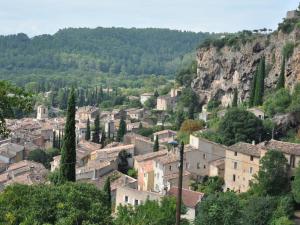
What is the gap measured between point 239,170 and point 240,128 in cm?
655

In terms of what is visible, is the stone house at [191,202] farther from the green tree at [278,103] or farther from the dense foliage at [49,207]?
the green tree at [278,103]

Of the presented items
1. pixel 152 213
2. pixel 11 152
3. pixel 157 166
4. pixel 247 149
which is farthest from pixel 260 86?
pixel 152 213

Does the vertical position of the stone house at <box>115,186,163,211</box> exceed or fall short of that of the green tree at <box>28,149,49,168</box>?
it exceeds it

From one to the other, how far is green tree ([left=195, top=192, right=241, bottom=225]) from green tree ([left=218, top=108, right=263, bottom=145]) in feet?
45.2

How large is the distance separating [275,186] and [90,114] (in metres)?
65.7

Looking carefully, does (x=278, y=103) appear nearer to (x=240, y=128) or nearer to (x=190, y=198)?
(x=240, y=128)

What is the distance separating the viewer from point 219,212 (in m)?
27.3

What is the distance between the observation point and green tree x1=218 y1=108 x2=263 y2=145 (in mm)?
41656

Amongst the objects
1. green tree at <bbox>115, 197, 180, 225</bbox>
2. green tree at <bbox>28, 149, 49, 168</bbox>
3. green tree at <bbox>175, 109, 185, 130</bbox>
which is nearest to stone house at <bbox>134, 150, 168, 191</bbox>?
green tree at <bbox>115, 197, 180, 225</bbox>

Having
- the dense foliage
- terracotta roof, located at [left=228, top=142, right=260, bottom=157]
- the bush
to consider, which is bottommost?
terracotta roof, located at [left=228, top=142, right=260, bottom=157]

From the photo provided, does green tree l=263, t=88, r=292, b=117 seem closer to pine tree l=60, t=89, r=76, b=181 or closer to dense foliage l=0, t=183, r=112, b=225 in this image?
pine tree l=60, t=89, r=76, b=181

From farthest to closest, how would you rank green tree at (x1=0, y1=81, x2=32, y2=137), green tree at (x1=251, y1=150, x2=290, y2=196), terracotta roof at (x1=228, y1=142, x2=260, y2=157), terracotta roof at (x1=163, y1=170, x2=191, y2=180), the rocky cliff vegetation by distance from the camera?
the rocky cliff vegetation, terracotta roof at (x1=163, y1=170, x2=191, y2=180), terracotta roof at (x1=228, y1=142, x2=260, y2=157), green tree at (x1=251, y1=150, x2=290, y2=196), green tree at (x1=0, y1=81, x2=32, y2=137)

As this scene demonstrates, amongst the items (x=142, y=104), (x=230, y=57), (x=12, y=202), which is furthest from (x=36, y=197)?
(x=142, y=104)

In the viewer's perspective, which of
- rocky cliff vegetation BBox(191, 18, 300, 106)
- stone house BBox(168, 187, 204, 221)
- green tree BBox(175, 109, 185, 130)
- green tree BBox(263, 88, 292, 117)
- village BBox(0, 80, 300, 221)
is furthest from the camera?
green tree BBox(175, 109, 185, 130)
